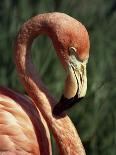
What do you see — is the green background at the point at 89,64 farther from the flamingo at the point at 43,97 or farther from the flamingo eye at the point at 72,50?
the flamingo eye at the point at 72,50

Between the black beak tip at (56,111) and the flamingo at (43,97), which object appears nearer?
the flamingo at (43,97)

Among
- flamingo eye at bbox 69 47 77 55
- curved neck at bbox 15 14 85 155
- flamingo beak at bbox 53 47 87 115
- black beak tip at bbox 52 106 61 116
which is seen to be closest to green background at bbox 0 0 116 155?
curved neck at bbox 15 14 85 155

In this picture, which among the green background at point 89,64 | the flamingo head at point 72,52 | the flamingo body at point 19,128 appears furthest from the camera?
the green background at point 89,64

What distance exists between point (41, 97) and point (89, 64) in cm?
129

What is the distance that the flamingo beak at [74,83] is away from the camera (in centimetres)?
312

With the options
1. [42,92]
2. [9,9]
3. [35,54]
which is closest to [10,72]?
[35,54]

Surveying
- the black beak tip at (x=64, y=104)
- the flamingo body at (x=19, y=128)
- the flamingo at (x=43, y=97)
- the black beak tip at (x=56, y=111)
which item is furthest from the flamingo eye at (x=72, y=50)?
the flamingo body at (x=19, y=128)

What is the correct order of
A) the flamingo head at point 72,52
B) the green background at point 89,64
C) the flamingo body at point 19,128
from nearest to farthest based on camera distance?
the flamingo head at point 72,52 < the flamingo body at point 19,128 < the green background at point 89,64

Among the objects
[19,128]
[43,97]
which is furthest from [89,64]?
[19,128]

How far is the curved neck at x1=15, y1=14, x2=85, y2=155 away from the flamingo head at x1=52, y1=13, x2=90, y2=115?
0.19 meters

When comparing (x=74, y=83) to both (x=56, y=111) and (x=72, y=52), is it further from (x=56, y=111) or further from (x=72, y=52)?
(x=56, y=111)

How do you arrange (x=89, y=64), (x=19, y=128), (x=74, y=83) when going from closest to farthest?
(x=74, y=83) < (x=19, y=128) < (x=89, y=64)

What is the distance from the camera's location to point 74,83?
3125mm

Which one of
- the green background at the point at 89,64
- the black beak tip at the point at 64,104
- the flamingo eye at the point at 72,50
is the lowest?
the green background at the point at 89,64
